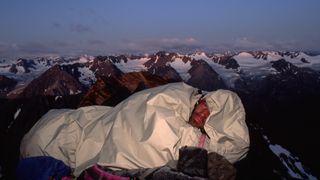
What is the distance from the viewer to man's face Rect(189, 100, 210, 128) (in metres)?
8.35

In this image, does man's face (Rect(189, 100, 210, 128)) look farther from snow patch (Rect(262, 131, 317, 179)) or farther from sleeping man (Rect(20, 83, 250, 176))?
snow patch (Rect(262, 131, 317, 179))

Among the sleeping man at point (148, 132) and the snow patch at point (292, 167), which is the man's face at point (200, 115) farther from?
the snow patch at point (292, 167)

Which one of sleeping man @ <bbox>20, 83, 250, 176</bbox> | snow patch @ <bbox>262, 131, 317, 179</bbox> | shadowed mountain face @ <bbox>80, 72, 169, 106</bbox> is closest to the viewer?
sleeping man @ <bbox>20, 83, 250, 176</bbox>

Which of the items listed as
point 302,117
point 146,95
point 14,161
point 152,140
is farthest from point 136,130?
point 302,117

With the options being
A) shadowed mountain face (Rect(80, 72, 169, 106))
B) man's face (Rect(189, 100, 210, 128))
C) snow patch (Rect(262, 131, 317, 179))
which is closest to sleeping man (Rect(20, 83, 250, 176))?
man's face (Rect(189, 100, 210, 128))

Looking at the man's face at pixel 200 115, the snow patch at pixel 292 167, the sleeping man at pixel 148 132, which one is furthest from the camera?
the snow patch at pixel 292 167

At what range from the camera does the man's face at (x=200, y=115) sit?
8352mm

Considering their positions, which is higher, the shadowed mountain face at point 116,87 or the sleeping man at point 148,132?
the sleeping man at point 148,132

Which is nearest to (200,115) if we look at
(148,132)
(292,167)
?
(148,132)

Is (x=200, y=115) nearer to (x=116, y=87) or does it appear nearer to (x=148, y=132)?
(x=148, y=132)

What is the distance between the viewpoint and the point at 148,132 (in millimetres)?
7551

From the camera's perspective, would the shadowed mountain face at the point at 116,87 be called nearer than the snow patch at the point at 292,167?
Yes

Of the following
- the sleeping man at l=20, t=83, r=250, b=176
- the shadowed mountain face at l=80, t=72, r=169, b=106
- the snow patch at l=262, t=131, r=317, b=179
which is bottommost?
the snow patch at l=262, t=131, r=317, b=179

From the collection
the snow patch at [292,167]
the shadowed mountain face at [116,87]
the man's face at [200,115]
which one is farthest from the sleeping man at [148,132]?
the snow patch at [292,167]
